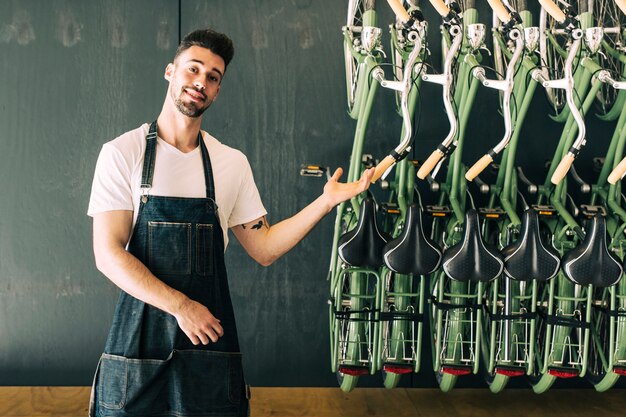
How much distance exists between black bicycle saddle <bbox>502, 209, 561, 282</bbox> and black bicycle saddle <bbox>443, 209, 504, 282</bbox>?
72 millimetres

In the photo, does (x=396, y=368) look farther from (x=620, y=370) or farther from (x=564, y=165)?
(x=564, y=165)

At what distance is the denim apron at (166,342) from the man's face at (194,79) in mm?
148

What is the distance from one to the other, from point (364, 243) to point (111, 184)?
4.07 ft

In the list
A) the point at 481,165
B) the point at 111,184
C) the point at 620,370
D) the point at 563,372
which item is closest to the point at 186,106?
the point at 111,184

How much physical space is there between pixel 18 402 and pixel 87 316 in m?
0.54

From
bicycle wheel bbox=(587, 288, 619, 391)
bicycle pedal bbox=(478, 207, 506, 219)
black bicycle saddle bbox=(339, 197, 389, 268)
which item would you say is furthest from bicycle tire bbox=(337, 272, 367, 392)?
bicycle wheel bbox=(587, 288, 619, 391)

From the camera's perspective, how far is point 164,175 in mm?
2568

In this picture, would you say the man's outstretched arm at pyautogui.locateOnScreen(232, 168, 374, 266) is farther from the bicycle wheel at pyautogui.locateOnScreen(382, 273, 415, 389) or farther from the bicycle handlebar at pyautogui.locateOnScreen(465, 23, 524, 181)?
the bicycle wheel at pyautogui.locateOnScreen(382, 273, 415, 389)

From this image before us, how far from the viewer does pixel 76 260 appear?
420 centimetres

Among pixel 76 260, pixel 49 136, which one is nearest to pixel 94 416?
pixel 76 260

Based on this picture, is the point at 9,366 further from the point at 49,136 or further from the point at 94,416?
the point at 94,416

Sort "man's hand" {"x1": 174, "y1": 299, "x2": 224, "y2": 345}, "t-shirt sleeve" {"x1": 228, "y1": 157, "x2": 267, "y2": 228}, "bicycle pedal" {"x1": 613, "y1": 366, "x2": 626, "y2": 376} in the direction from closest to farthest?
"man's hand" {"x1": 174, "y1": 299, "x2": 224, "y2": 345}, "t-shirt sleeve" {"x1": 228, "y1": 157, "x2": 267, "y2": 228}, "bicycle pedal" {"x1": 613, "y1": 366, "x2": 626, "y2": 376}

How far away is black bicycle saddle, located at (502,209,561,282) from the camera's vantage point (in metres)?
3.33

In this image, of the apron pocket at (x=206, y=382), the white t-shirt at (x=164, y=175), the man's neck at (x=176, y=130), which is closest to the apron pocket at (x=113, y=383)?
the apron pocket at (x=206, y=382)
